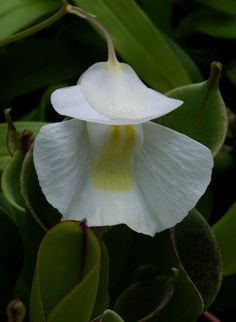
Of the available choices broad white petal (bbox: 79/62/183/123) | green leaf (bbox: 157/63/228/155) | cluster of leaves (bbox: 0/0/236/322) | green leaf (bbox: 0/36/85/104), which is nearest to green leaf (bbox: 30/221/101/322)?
cluster of leaves (bbox: 0/0/236/322)

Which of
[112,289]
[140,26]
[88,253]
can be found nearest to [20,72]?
[140,26]

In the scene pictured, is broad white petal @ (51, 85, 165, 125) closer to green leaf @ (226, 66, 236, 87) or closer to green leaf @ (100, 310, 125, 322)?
green leaf @ (100, 310, 125, 322)

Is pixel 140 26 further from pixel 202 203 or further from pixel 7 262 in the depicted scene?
pixel 7 262

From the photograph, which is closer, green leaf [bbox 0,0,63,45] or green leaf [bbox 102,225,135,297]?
green leaf [bbox 102,225,135,297]

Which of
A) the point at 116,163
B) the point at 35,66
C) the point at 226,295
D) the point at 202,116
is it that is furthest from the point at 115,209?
the point at 35,66

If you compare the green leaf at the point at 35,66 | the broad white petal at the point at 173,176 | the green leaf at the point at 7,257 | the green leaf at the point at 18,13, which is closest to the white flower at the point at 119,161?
the broad white petal at the point at 173,176

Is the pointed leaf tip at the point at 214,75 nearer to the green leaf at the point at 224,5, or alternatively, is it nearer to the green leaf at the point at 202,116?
the green leaf at the point at 202,116

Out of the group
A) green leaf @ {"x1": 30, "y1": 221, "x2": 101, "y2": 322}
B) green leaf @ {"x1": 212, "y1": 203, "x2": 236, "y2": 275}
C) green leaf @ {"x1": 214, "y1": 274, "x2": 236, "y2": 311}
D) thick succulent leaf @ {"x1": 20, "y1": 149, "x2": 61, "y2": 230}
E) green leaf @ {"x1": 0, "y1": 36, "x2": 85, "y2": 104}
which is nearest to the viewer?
green leaf @ {"x1": 30, "y1": 221, "x2": 101, "y2": 322}

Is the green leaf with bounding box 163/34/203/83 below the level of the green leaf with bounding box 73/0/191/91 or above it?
below
